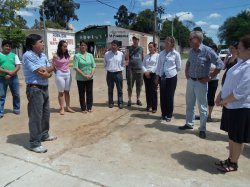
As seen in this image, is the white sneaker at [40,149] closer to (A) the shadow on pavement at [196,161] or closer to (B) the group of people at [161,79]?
(B) the group of people at [161,79]

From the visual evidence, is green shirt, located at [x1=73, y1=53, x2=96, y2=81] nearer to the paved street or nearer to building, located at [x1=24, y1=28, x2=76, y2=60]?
the paved street

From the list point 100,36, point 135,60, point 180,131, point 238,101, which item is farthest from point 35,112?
point 100,36

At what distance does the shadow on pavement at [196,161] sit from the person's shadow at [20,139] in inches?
97.0

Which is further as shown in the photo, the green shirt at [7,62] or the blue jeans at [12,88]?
the blue jeans at [12,88]

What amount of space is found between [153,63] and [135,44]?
86 cm

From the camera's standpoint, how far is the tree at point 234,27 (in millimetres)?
67838

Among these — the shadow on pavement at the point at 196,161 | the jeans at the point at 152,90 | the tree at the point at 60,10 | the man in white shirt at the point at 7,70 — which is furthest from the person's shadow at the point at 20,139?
the tree at the point at 60,10

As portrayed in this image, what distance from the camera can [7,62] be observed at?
24.4 ft

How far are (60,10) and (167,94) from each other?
7800 cm

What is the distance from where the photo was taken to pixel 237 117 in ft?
13.2

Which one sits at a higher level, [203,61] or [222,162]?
[203,61]

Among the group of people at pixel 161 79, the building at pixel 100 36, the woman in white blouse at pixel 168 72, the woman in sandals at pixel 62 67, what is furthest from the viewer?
the building at pixel 100 36

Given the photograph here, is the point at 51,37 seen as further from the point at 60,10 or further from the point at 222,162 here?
the point at 60,10

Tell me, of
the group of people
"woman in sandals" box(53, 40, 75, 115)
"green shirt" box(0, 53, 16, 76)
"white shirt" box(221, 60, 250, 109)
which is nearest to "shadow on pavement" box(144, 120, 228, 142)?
the group of people
